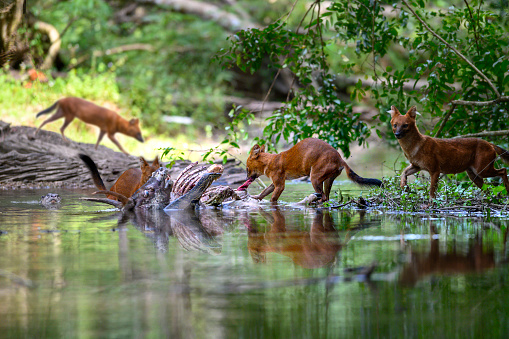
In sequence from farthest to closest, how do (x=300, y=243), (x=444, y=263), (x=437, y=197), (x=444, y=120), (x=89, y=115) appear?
(x=89, y=115), (x=444, y=120), (x=437, y=197), (x=300, y=243), (x=444, y=263)

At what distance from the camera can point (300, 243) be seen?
3.93 meters

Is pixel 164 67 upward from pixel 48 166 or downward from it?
upward

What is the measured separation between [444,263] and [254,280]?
3.35ft

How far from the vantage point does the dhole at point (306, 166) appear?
21.1ft

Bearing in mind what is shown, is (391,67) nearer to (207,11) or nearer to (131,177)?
(131,177)

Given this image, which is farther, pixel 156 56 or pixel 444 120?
pixel 156 56

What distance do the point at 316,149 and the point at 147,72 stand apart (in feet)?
47.3

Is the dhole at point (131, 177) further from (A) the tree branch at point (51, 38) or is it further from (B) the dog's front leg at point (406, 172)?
(A) the tree branch at point (51, 38)

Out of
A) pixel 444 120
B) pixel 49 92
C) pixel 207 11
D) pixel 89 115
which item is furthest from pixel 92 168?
pixel 207 11

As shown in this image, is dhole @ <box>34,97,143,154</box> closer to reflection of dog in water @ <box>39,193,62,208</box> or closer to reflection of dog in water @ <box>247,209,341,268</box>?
reflection of dog in water @ <box>39,193,62,208</box>

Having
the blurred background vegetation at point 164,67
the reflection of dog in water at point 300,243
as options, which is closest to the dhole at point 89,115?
the blurred background vegetation at point 164,67

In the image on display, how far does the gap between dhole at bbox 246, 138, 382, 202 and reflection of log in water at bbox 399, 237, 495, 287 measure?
2.70 meters

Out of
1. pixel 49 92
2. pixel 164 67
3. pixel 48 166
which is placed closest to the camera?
pixel 48 166

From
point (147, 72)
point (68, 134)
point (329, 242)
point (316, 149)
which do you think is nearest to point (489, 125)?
point (316, 149)
